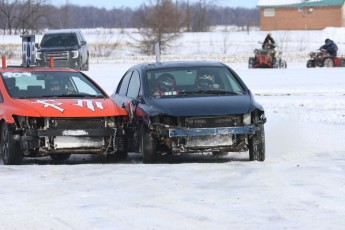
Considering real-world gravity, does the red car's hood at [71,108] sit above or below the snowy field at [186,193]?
above

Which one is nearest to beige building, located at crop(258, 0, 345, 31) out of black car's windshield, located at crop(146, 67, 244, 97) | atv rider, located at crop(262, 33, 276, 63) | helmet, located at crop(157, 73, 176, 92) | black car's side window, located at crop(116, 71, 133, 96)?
atv rider, located at crop(262, 33, 276, 63)

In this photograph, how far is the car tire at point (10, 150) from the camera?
39.5ft

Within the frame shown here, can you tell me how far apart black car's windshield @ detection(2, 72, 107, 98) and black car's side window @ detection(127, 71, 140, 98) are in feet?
1.43

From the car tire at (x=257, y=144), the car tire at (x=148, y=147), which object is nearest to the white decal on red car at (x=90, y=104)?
the car tire at (x=148, y=147)

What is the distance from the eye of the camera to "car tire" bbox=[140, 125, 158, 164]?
12094 millimetres

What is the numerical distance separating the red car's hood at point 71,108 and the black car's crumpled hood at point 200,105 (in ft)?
1.72

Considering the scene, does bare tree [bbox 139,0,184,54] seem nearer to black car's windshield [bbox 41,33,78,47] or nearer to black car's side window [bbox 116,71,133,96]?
black car's windshield [bbox 41,33,78,47]

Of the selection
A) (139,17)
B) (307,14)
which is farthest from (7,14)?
(307,14)

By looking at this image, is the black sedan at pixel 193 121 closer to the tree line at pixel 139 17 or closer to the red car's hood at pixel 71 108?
the red car's hood at pixel 71 108

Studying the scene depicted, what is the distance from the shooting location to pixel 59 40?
121ft

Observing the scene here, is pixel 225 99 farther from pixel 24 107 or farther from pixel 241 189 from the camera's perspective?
pixel 241 189

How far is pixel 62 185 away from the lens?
377 inches

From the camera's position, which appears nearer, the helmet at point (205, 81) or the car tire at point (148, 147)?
the car tire at point (148, 147)

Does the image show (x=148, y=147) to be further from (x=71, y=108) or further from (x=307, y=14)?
(x=307, y=14)
